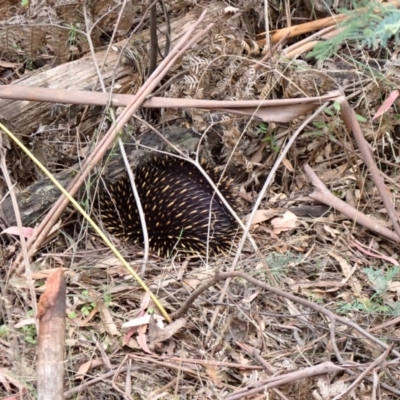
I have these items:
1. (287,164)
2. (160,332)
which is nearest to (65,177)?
(160,332)

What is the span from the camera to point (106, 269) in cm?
254

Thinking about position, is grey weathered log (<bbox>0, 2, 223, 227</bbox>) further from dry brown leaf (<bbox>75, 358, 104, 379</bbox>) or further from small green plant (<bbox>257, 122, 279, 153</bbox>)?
dry brown leaf (<bbox>75, 358, 104, 379</bbox>)

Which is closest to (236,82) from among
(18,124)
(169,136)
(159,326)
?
(169,136)

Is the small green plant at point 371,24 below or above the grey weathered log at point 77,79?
above

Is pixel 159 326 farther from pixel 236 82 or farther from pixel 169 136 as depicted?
pixel 236 82

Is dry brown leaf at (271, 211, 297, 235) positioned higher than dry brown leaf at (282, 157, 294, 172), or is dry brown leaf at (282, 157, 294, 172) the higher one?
dry brown leaf at (282, 157, 294, 172)

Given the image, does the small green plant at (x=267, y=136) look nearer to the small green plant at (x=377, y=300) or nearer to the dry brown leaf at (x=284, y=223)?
the dry brown leaf at (x=284, y=223)

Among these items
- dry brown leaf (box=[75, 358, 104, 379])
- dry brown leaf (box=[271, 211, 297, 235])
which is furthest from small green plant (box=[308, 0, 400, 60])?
dry brown leaf (box=[271, 211, 297, 235])

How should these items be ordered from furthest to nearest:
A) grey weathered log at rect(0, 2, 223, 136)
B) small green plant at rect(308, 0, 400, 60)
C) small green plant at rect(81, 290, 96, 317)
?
grey weathered log at rect(0, 2, 223, 136) < small green plant at rect(81, 290, 96, 317) < small green plant at rect(308, 0, 400, 60)

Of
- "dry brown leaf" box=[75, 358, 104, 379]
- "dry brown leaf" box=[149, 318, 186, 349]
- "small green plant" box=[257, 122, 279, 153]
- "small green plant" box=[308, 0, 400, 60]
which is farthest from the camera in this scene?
"small green plant" box=[257, 122, 279, 153]

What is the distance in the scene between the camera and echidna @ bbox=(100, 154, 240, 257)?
289 cm

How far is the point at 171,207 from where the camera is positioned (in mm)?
3018

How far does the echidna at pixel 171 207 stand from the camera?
2889 mm

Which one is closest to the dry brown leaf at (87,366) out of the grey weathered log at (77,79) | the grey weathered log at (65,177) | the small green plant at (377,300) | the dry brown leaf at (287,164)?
the grey weathered log at (65,177)
